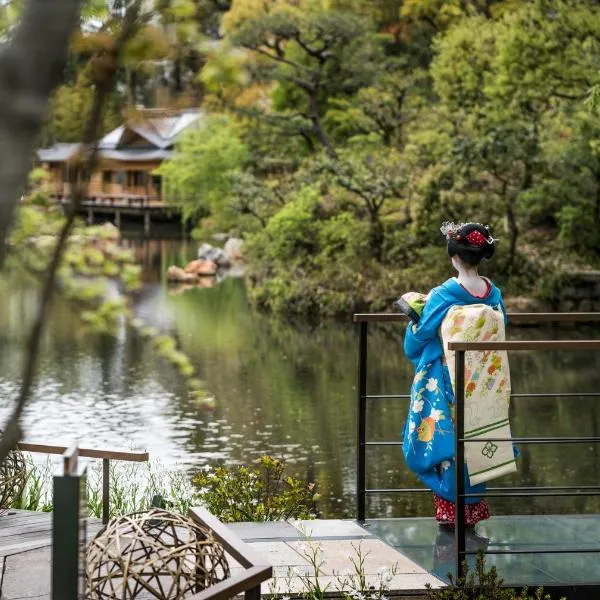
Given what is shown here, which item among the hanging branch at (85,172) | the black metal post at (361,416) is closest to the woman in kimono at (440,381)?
the black metal post at (361,416)

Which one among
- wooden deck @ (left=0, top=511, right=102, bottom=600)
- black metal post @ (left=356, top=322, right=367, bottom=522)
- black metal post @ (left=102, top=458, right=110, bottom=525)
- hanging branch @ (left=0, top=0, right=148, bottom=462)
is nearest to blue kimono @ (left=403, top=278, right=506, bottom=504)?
black metal post @ (left=356, top=322, right=367, bottom=522)

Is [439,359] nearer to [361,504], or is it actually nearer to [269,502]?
[361,504]

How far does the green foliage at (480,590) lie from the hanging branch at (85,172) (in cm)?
290

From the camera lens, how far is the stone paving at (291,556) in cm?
471

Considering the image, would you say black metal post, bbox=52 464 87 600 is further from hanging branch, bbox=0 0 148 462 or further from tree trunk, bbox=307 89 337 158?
tree trunk, bbox=307 89 337 158

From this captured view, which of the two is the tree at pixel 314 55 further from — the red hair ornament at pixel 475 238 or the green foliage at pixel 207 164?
the red hair ornament at pixel 475 238

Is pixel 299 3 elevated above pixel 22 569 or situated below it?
above

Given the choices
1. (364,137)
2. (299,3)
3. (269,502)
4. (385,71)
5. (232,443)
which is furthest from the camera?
(299,3)

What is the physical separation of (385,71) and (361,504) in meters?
28.5

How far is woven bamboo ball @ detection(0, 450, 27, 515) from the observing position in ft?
20.0

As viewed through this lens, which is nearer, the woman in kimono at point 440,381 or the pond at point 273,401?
the woman in kimono at point 440,381

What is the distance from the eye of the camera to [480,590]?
4.60m

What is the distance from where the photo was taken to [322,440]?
13.1 metres

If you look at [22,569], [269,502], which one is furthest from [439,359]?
[22,569]
